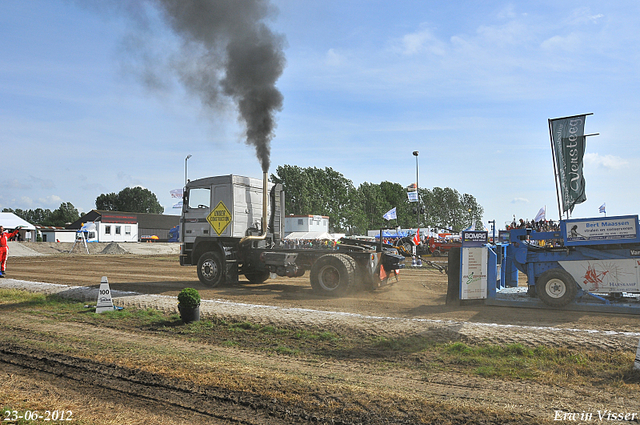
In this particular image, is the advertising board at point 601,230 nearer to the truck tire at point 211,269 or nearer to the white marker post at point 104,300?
the truck tire at point 211,269

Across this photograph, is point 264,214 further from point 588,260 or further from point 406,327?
point 588,260

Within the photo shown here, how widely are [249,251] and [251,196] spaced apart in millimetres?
1647

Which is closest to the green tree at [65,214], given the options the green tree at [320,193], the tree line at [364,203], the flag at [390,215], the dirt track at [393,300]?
the tree line at [364,203]

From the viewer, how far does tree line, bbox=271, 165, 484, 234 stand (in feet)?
207

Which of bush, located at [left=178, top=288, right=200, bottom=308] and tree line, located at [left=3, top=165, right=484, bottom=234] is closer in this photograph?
bush, located at [left=178, top=288, right=200, bottom=308]

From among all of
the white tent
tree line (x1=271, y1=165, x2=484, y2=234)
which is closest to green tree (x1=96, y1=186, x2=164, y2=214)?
the white tent

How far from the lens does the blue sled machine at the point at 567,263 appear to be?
8.45m

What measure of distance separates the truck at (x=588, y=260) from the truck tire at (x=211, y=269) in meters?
8.36

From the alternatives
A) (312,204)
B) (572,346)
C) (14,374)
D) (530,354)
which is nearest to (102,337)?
(14,374)

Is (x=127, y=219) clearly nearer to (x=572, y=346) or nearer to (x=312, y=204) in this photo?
(x=312, y=204)

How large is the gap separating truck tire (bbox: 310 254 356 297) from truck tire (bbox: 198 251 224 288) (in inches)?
120

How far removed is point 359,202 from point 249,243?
5950 cm

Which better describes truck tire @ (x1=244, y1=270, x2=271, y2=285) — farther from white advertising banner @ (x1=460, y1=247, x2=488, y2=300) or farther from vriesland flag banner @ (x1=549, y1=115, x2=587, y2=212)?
vriesland flag banner @ (x1=549, y1=115, x2=587, y2=212)

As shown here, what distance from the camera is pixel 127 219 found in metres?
69.8
